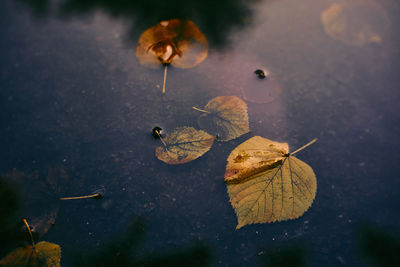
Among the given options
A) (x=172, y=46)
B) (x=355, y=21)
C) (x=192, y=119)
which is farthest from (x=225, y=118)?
(x=355, y=21)

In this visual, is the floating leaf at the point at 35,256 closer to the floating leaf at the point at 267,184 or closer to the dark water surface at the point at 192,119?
the dark water surface at the point at 192,119

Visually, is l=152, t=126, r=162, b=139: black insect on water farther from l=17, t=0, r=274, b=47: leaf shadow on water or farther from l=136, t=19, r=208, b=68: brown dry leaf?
l=17, t=0, r=274, b=47: leaf shadow on water

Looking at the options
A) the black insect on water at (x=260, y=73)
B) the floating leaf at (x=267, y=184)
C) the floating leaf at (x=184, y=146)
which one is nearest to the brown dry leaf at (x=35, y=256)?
the floating leaf at (x=184, y=146)

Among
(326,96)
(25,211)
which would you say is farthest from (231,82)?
(25,211)

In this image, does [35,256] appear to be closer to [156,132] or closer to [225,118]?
[156,132]

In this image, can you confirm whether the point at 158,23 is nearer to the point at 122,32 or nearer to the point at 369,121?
the point at 122,32

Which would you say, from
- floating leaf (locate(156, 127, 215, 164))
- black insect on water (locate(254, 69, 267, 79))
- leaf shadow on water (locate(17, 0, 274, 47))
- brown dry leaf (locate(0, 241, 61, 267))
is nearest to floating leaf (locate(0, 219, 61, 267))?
brown dry leaf (locate(0, 241, 61, 267))
